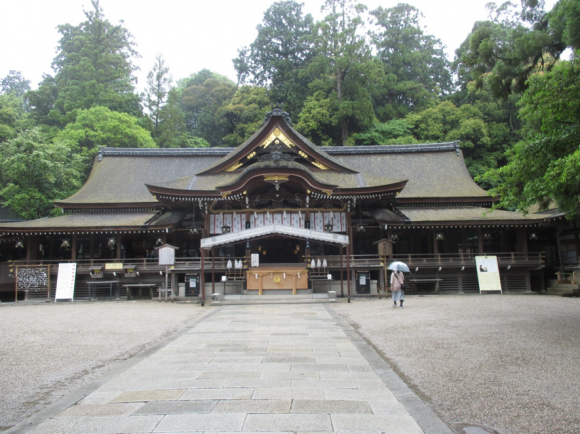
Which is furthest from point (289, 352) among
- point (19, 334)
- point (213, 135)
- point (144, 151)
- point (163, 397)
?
point (213, 135)

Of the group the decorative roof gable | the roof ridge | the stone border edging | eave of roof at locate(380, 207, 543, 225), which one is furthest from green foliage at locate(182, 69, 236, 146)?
the stone border edging

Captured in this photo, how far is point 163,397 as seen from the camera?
17.7ft

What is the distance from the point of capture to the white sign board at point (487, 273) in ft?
66.7

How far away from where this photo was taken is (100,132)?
3541 cm

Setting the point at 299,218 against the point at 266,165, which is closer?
the point at 266,165

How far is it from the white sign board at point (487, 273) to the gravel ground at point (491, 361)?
6804 mm

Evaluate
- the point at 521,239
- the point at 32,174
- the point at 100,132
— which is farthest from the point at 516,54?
the point at 100,132

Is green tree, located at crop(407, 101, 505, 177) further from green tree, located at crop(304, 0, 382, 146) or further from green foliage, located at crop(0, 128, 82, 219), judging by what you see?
green foliage, located at crop(0, 128, 82, 219)

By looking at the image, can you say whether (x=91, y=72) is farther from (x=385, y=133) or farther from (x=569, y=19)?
(x=569, y=19)

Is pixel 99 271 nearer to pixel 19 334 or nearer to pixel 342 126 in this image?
pixel 19 334

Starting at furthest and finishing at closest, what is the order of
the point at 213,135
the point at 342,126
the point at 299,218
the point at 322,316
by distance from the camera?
the point at 213,135 < the point at 342,126 < the point at 299,218 < the point at 322,316

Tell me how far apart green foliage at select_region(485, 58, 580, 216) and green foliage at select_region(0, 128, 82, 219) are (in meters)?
26.9

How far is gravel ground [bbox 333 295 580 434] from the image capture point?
4.76 m

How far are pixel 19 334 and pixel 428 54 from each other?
53236 millimetres
